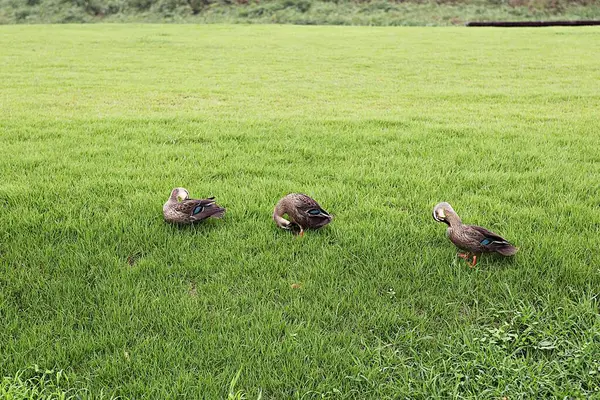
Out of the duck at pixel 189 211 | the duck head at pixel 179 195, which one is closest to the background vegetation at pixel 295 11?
the duck head at pixel 179 195

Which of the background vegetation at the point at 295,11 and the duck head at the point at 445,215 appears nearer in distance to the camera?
the duck head at the point at 445,215

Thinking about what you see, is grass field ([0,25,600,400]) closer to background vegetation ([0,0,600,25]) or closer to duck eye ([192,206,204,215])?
Result: duck eye ([192,206,204,215])

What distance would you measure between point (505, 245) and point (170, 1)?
42694mm

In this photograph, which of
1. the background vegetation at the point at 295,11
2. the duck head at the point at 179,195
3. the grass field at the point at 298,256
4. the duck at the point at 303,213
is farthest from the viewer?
the background vegetation at the point at 295,11

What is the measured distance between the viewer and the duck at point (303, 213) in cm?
394

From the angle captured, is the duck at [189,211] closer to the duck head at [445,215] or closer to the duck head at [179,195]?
the duck head at [179,195]

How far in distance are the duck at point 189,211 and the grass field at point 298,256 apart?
13 centimetres

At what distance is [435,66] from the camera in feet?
52.1

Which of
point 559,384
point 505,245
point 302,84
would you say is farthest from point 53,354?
point 302,84

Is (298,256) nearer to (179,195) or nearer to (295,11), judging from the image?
(179,195)

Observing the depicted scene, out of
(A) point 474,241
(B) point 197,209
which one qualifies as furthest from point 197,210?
(A) point 474,241

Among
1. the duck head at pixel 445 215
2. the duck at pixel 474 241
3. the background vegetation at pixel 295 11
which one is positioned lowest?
the duck at pixel 474 241

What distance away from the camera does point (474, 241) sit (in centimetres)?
351

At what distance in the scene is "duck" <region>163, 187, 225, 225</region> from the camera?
A: 402 centimetres
